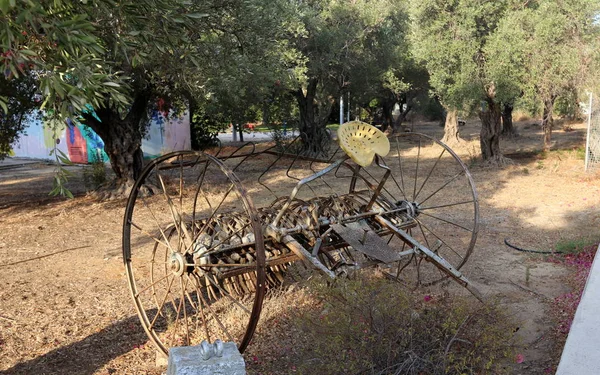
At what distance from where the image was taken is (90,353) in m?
4.91

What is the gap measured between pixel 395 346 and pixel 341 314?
0.42 meters

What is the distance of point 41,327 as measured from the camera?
212 inches

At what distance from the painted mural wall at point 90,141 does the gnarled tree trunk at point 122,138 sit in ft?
16.7

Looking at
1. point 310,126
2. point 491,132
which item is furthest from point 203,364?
point 310,126

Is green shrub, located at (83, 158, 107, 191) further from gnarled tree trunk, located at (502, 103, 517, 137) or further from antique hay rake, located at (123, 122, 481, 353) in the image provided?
gnarled tree trunk, located at (502, 103, 517, 137)

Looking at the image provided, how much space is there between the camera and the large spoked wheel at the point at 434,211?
5.62 m

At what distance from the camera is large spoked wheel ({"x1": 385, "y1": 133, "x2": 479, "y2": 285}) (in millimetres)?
5617

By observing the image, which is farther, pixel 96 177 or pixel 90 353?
pixel 96 177

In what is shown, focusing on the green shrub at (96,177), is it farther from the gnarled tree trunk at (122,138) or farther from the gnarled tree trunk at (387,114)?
the gnarled tree trunk at (387,114)

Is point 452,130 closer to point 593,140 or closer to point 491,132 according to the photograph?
point 491,132

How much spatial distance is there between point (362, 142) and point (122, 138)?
7.88 m

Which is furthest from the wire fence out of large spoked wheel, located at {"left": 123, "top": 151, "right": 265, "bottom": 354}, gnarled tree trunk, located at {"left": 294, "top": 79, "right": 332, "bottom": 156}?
large spoked wheel, located at {"left": 123, "top": 151, "right": 265, "bottom": 354}

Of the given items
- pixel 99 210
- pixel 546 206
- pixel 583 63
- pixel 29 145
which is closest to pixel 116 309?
pixel 99 210

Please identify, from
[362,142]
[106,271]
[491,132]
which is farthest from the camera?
[491,132]
